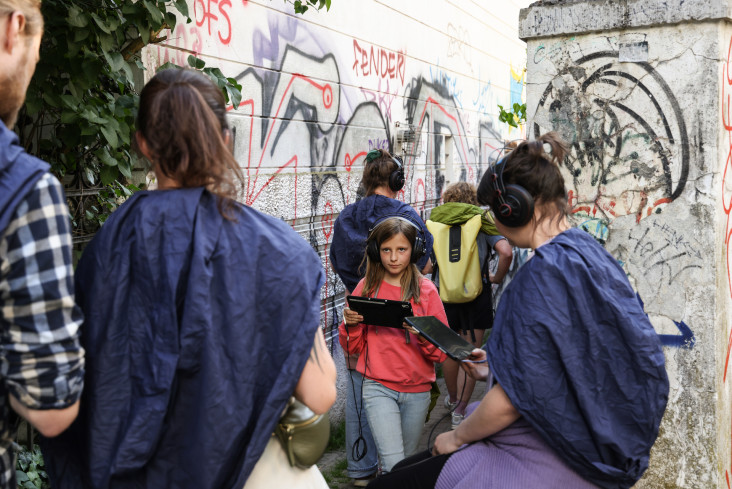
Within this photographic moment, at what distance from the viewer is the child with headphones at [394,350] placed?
3840 mm

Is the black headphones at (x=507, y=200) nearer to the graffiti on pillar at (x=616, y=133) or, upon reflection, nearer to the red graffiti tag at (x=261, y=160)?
the graffiti on pillar at (x=616, y=133)

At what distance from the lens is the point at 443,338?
9.70 ft

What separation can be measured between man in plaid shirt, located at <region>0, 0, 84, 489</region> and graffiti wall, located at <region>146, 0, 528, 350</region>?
269 centimetres

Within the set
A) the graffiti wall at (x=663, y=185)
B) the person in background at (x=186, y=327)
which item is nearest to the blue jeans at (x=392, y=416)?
the graffiti wall at (x=663, y=185)

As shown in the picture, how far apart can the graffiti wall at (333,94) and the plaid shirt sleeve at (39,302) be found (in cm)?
273

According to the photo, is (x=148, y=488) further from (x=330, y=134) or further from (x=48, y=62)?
(x=330, y=134)

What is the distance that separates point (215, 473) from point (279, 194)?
11.8 ft

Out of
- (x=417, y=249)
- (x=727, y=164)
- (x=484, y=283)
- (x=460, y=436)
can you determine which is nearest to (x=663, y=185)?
(x=727, y=164)

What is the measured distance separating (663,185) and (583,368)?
1.80m

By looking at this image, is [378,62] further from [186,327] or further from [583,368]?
[186,327]

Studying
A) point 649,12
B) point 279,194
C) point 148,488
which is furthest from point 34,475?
point 649,12

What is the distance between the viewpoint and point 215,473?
1.71 metres

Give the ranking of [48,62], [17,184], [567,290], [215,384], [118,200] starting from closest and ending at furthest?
[17,184] → [215,384] → [567,290] → [48,62] → [118,200]

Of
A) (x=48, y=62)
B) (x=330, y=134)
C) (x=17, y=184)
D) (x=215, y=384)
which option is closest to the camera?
(x=17, y=184)
